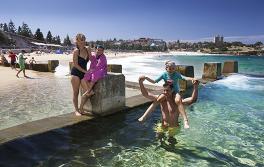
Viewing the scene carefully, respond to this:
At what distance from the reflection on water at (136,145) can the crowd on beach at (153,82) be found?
40cm

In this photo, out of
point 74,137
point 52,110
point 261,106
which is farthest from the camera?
point 261,106

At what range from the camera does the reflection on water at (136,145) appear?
538 cm

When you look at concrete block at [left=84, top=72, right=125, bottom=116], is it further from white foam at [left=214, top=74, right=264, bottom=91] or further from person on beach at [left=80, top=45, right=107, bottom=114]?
white foam at [left=214, top=74, right=264, bottom=91]

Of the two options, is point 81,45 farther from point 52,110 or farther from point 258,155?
point 258,155

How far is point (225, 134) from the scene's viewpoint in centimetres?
717

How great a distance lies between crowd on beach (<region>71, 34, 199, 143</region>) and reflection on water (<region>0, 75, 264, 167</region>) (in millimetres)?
396

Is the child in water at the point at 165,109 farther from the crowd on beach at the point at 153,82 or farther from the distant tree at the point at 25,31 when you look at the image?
the distant tree at the point at 25,31

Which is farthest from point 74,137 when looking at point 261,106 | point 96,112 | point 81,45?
point 261,106

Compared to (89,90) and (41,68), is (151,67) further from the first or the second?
(89,90)

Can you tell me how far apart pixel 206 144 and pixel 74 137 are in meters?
2.58

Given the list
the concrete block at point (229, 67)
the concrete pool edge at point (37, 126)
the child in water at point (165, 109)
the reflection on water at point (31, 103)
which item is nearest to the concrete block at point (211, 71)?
the concrete block at point (229, 67)

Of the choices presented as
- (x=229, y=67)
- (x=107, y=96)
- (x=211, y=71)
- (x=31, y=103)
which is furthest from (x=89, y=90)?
(x=229, y=67)

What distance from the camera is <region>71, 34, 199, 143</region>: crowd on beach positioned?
21.0ft

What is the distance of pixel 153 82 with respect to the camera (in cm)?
641
